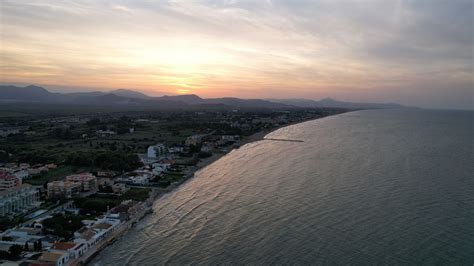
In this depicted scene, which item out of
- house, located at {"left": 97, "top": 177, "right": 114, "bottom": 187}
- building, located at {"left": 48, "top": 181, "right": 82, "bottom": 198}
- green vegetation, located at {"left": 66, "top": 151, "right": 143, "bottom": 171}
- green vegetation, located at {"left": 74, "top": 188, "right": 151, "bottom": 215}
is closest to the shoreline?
green vegetation, located at {"left": 74, "top": 188, "right": 151, "bottom": 215}

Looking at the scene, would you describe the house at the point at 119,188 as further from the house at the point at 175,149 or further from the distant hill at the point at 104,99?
the distant hill at the point at 104,99

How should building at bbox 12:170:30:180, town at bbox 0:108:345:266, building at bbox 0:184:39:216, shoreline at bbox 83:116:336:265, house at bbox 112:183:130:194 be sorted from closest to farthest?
1. town at bbox 0:108:345:266
2. shoreline at bbox 83:116:336:265
3. building at bbox 0:184:39:216
4. house at bbox 112:183:130:194
5. building at bbox 12:170:30:180

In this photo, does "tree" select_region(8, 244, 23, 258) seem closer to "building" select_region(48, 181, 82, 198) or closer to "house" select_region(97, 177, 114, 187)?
"building" select_region(48, 181, 82, 198)

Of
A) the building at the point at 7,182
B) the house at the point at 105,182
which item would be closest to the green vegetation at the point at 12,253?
the building at the point at 7,182

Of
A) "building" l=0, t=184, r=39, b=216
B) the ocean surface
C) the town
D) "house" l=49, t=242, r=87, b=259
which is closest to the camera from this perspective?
"house" l=49, t=242, r=87, b=259

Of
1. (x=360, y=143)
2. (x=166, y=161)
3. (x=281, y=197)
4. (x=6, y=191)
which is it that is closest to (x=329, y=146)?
(x=360, y=143)

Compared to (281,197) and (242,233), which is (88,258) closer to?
(242,233)

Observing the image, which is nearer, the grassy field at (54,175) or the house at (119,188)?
the house at (119,188)

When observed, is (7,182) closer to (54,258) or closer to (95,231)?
(95,231)
